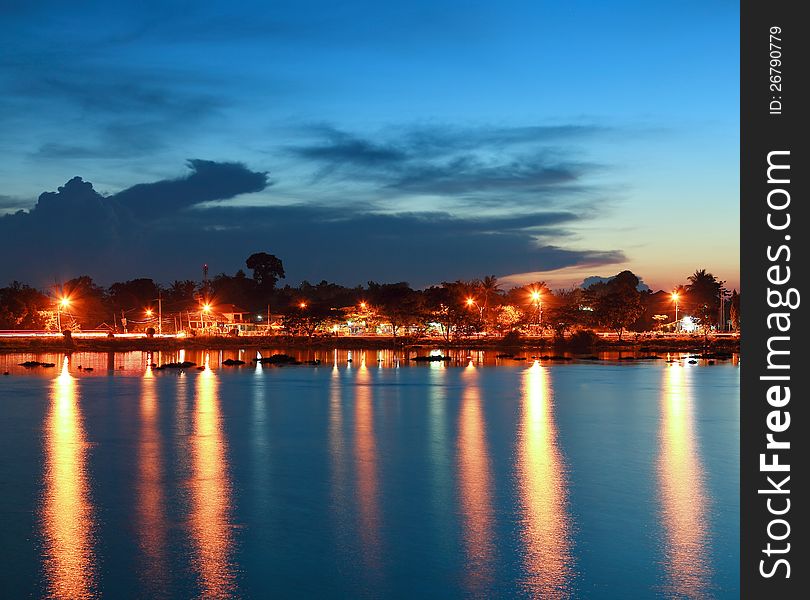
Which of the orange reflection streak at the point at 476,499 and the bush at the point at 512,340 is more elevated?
the bush at the point at 512,340

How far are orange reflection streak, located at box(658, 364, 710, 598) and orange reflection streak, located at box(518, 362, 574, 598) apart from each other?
1908mm

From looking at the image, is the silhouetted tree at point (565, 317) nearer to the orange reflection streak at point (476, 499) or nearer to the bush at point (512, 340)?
the bush at point (512, 340)

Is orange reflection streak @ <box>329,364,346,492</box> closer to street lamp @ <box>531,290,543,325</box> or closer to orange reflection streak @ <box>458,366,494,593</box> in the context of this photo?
orange reflection streak @ <box>458,366,494,593</box>

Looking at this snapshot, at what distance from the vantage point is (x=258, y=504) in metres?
19.6

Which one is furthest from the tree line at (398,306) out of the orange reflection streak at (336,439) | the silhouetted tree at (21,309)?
the orange reflection streak at (336,439)

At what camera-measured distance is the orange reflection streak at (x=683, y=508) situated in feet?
48.0

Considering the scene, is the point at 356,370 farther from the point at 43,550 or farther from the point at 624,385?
the point at 43,550

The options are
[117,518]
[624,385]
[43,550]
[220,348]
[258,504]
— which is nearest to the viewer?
[43,550]

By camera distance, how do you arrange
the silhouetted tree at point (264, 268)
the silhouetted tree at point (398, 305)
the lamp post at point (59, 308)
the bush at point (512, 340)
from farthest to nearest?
1. the silhouetted tree at point (264, 268)
2. the silhouetted tree at point (398, 305)
3. the lamp post at point (59, 308)
4. the bush at point (512, 340)

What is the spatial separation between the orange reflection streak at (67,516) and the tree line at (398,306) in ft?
273

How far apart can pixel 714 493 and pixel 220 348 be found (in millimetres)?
86279

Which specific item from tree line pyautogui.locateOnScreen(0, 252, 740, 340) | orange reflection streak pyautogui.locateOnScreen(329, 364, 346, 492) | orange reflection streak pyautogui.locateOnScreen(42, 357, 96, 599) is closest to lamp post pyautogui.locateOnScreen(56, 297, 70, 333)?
tree line pyautogui.locateOnScreen(0, 252, 740, 340)

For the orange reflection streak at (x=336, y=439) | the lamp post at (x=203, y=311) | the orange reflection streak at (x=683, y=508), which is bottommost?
the orange reflection streak at (x=683, y=508)
